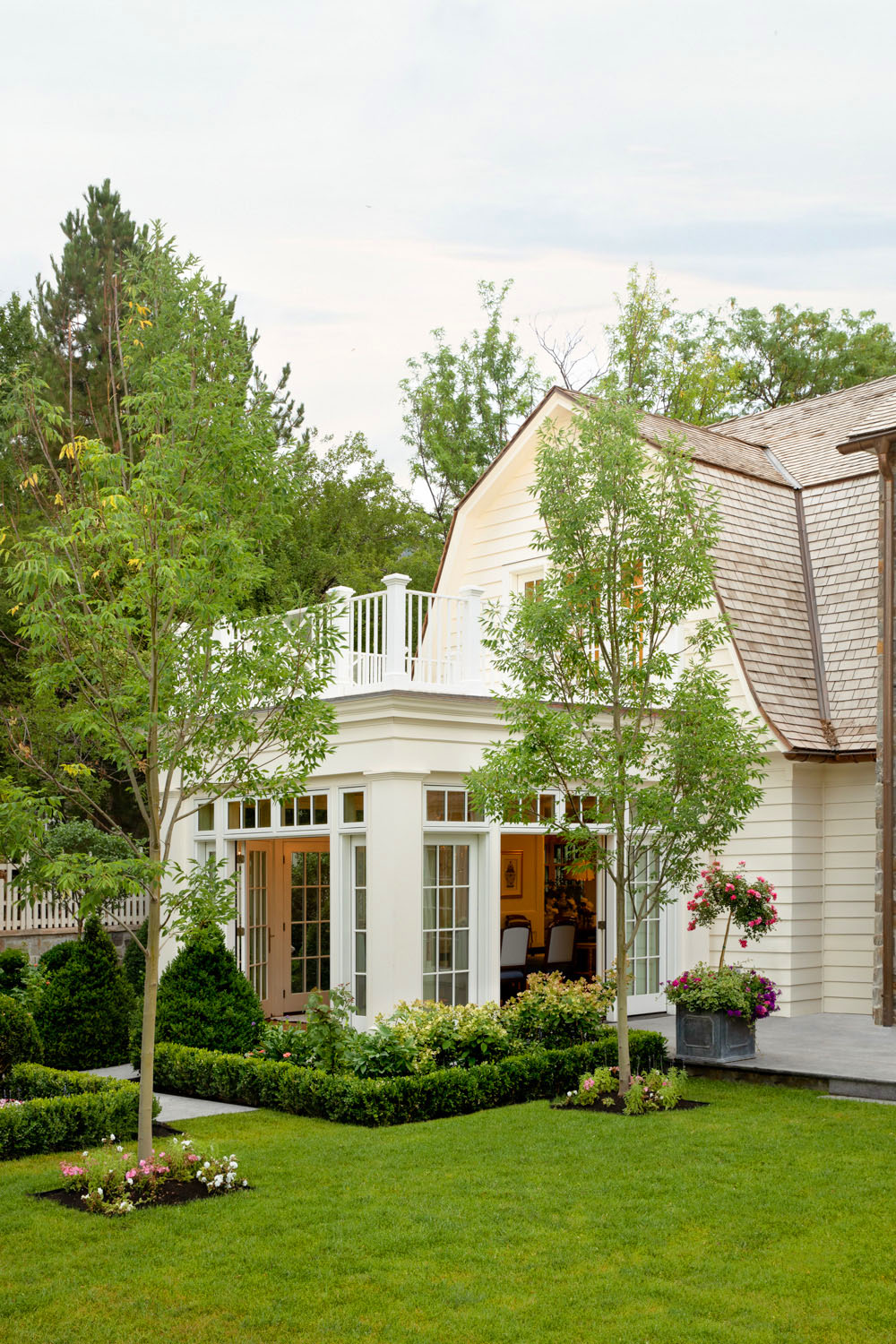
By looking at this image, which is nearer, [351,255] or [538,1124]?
[538,1124]

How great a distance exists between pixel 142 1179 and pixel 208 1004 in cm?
391

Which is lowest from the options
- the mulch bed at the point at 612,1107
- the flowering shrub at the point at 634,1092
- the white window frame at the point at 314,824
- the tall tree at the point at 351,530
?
the mulch bed at the point at 612,1107

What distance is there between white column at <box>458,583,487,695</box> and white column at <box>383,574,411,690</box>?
30.2 inches

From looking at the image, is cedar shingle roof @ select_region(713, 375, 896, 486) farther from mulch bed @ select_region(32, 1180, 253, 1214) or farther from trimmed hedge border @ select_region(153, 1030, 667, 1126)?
mulch bed @ select_region(32, 1180, 253, 1214)

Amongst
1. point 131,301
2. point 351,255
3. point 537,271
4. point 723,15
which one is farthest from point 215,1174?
point 537,271

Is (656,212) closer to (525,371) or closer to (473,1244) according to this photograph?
(525,371)

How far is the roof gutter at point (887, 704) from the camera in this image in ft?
39.0

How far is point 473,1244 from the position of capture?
5.78m

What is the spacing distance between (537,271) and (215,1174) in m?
24.7

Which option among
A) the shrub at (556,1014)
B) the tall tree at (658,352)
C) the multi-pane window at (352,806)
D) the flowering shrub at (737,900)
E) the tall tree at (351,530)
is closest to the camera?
the shrub at (556,1014)

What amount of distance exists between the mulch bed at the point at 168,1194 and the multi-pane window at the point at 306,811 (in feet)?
16.7

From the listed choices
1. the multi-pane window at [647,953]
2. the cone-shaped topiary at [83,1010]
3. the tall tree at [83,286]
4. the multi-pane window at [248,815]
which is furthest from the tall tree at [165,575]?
the tall tree at [83,286]

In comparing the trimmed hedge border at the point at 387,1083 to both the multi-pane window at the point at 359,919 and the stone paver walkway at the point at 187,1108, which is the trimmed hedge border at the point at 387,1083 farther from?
the multi-pane window at the point at 359,919

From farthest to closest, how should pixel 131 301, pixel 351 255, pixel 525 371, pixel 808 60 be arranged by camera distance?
1. pixel 525 371
2. pixel 351 255
3. pixel 808 60
4. pixel 131 301
